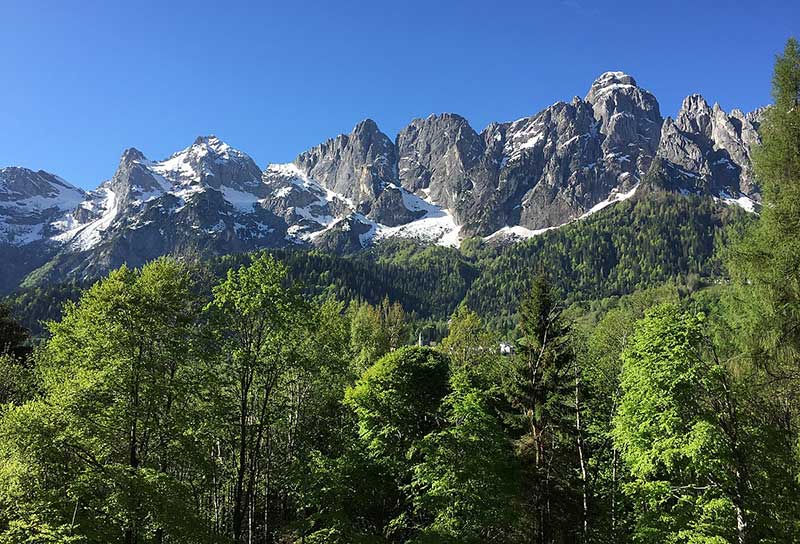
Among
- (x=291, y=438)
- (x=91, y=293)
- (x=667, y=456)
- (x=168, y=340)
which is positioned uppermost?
(x=91, y=293)

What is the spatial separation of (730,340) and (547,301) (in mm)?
15037

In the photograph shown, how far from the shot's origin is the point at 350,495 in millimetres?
27578

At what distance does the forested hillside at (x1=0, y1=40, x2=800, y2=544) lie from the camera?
1747cm

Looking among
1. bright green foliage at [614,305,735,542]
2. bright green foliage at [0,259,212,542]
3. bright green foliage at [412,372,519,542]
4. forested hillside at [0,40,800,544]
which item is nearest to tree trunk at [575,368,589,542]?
forested hillside at [0,40,800,544]

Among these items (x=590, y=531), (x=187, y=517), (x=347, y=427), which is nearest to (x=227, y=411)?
(x=187, y=517)

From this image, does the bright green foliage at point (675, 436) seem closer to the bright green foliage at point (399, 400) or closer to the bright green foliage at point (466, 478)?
the bright green foliage at point (466, 478)

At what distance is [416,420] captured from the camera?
104 ft

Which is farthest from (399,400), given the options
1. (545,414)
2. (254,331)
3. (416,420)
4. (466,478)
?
(254,331)

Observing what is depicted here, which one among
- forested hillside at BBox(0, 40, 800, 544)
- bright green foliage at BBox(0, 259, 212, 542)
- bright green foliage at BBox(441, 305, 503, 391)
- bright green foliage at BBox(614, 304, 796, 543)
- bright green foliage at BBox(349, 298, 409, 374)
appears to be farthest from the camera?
bright green foliage at BBox(441, 305, 503, 391)

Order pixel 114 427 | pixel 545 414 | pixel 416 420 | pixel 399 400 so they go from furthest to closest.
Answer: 1. pixel 545 414
2. pixel 416 420
3. pixel 399 400
4. pixel 114 427

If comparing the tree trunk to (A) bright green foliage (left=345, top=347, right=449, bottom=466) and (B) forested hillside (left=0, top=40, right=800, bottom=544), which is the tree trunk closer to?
(B) forested hillside (left=0, top=40, right=800, bottom=544)

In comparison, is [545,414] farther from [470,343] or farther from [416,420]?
[470,343]

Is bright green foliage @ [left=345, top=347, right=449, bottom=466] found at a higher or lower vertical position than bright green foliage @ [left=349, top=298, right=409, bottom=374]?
lower

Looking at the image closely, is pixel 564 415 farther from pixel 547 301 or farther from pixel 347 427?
pixel 347 427
